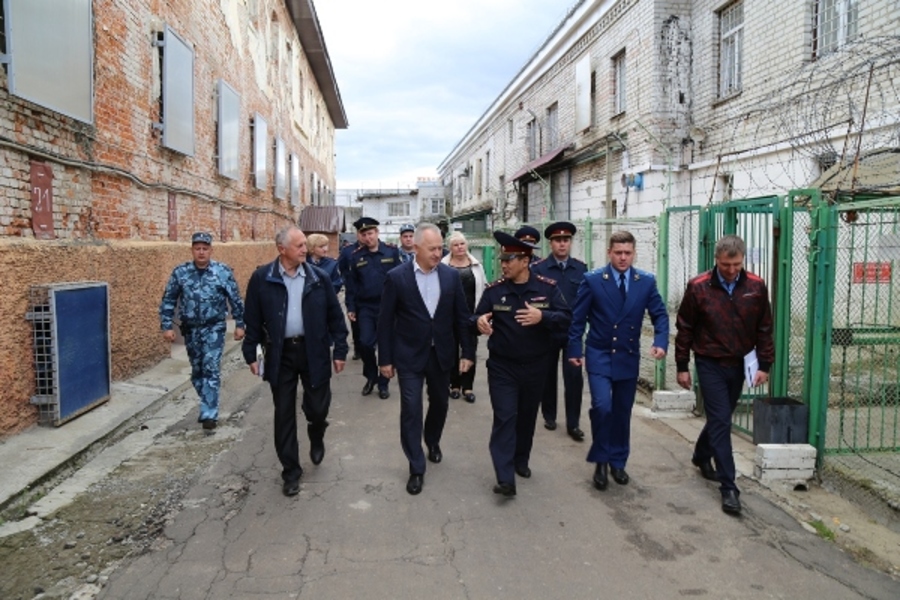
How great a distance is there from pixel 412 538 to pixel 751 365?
2.50 m

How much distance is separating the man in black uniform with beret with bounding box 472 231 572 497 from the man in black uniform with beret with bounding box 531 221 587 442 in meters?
1.19

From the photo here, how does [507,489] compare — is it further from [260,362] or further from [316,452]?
[260,362]

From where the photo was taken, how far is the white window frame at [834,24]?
30.8ft

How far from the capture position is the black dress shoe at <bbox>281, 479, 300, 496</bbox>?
4.61m

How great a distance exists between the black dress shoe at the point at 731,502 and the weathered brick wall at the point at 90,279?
5.39m

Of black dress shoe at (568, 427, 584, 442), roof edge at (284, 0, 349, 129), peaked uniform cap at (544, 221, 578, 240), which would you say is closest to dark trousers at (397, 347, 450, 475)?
black dress shoe at (568, 427, 584, 442)

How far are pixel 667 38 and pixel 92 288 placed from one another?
1192cm

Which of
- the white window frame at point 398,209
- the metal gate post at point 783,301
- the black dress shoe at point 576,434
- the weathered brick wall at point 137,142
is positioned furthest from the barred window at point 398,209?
the metal gate post at point 783,301

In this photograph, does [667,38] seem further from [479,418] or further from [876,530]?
[876,530]

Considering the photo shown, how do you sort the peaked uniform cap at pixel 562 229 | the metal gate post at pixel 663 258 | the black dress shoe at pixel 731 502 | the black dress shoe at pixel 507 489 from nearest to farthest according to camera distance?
the black dress shoe at pixel 731 502
the black dress shoe at pixel 507 489
the peaked uniform cap at pixel 562 229
the metal gate post at pixel 663 258

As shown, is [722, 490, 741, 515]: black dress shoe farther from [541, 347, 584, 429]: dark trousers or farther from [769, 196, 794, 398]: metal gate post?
[541, 347, 584, 429]: dark trousers

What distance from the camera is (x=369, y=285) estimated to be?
25.4 ft

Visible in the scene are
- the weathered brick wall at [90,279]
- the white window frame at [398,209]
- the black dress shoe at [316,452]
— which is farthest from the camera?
the white window frame at [398,209]

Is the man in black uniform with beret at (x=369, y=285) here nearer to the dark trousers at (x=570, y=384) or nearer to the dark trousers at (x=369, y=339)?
the dark trousers at (x=369, y=339)
